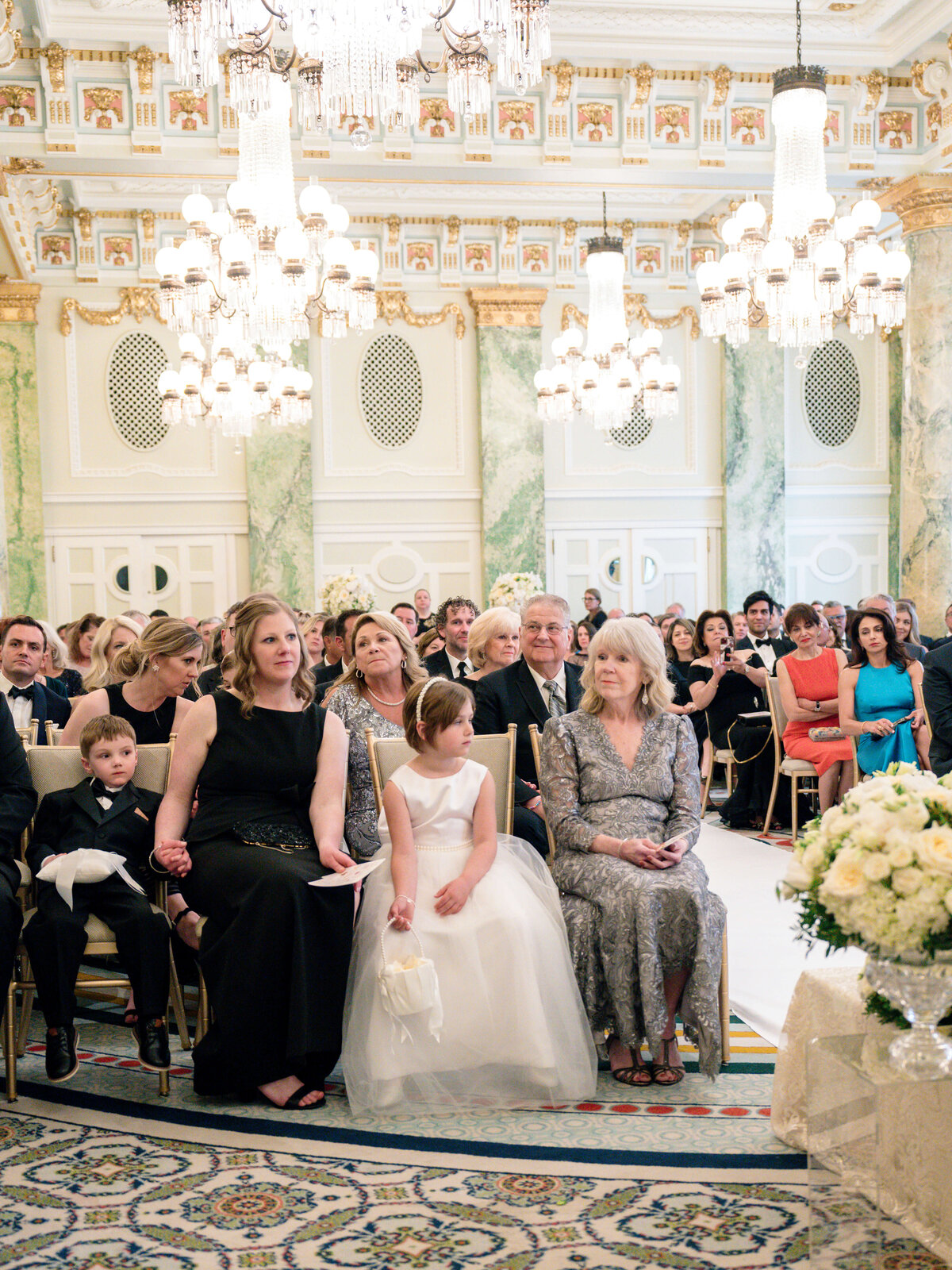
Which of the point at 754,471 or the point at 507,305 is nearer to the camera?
the point at 507,305

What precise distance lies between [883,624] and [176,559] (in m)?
9.47

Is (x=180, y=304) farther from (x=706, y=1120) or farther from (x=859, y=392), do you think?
(x=859, y=392)

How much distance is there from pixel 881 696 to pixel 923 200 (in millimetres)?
5428

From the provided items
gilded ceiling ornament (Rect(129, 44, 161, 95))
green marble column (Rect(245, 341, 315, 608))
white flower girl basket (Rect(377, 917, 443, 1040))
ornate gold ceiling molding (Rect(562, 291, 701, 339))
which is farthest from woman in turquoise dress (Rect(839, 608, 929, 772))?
ornate gold ceiling molding (Rect(562, 291, 701, 339))

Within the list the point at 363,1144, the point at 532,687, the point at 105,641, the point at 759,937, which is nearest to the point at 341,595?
the point at 105,641

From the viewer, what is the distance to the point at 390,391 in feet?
49.5

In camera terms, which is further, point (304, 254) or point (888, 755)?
→ point (304, 254)

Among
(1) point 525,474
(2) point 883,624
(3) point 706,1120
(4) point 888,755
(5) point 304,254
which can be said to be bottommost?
(3) point 706,1120

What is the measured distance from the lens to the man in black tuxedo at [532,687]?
5.64m

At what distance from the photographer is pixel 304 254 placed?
819 cm

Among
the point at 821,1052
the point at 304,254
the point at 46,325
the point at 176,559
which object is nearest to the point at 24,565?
the point at 176,559

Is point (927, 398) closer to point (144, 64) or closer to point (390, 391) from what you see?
point (390, 391)

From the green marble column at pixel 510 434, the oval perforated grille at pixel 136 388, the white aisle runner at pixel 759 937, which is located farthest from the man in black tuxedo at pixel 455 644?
the oval perforated grille at pixel 136 388

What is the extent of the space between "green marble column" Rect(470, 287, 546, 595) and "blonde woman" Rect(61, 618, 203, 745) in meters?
9.90
